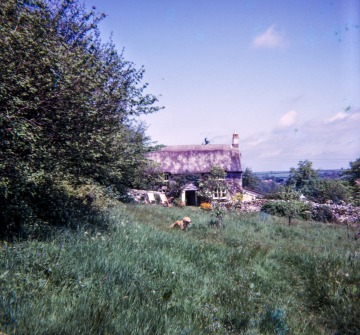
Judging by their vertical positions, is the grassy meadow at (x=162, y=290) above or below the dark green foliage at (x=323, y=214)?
above

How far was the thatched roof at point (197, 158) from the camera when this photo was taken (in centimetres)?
3422

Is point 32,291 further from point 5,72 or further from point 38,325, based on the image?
point 5,72

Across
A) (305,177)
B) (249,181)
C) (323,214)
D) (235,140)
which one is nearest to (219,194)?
(235,140)

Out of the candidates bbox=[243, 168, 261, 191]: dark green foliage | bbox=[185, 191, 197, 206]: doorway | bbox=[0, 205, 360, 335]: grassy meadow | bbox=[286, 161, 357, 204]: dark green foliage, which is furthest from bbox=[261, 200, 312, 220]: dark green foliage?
bbox=[243, 168, 261, 191]: dark green foliage

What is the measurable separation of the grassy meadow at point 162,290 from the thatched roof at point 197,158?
27.4 meters

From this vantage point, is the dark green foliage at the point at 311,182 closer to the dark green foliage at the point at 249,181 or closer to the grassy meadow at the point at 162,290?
the dark green foliage at the point at 249,181

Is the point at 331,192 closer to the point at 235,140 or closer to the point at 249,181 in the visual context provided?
the point at 235,140

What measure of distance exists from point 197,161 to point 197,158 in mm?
488

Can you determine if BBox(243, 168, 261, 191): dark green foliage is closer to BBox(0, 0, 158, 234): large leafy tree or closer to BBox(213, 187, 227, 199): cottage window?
BBox(213, 187, 227, 199): cottage window

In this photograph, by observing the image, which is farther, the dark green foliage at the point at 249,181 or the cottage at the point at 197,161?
the dark green foliage at the point at 249,181

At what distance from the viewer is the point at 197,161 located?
116ft

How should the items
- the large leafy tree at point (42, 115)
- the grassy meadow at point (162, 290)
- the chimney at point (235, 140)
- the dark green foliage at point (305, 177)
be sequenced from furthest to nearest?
the dark green foliage at point (305, 177) < the chimney at point (235, 140) < the large leafy tree at point (42, 115) < the grassy meadow at point (162, 290)

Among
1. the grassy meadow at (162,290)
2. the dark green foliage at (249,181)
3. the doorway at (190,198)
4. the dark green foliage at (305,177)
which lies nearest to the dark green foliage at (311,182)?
the dark green foliage at (305,177)

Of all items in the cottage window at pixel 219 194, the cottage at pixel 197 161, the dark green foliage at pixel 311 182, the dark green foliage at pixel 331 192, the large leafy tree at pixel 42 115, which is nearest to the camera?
the large leafy tree at pixel 42 115
